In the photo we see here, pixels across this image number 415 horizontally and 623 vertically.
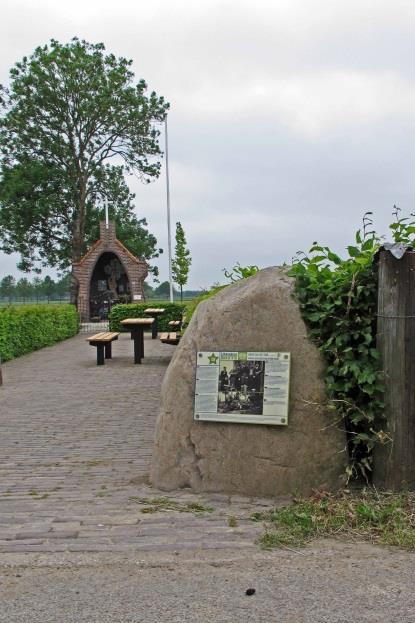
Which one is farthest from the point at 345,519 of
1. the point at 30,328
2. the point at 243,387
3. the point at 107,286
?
the point at 107,286

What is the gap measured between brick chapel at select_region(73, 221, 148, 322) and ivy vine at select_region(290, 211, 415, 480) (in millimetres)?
30728

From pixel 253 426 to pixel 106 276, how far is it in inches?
1335

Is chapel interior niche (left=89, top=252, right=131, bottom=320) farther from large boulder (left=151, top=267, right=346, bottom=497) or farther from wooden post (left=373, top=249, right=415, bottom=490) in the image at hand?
wooden post (left=373, top=249, right=415, bottom=490)

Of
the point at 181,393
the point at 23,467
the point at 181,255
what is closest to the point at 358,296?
the point at 181,393

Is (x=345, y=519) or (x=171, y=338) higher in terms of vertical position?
(x=171, y=338)

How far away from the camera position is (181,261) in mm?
43781

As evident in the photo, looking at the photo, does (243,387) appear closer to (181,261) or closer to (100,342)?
(100,342)

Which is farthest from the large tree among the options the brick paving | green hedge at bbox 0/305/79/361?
the brick paving

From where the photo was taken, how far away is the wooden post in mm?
4266

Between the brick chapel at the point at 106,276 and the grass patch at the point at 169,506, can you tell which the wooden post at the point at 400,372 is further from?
the brick chapel at the point at 106,276

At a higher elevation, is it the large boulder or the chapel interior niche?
the chapel interior niche

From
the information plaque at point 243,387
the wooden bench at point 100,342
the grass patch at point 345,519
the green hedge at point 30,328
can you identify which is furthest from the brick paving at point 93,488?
the green hedge at point 30,328

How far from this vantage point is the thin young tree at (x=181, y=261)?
43281mm

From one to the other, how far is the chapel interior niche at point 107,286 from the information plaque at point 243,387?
3243 centimetres
